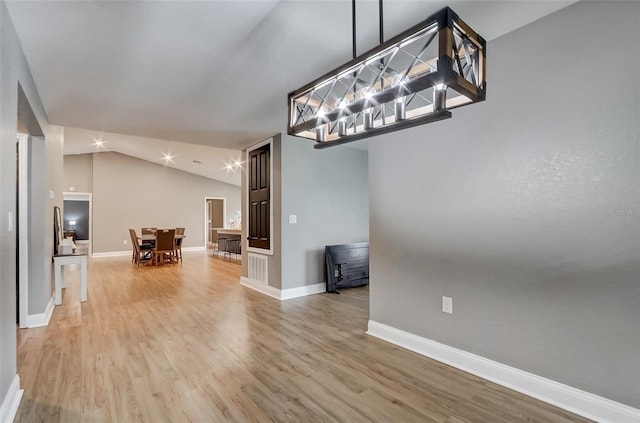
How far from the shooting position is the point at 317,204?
4.88 metres

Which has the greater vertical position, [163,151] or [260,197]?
[163,151]

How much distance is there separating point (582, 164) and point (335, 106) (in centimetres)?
158

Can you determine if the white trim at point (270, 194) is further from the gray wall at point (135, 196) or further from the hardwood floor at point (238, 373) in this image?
the gray wall at point (135, 196)

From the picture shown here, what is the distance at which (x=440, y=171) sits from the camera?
2557mm

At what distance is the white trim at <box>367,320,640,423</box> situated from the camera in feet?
5.61

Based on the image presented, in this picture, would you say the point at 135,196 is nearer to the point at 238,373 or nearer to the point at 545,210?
the point at 238,373

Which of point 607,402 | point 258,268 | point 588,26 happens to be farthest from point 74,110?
point 607,402

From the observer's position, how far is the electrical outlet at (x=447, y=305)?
2.45 m

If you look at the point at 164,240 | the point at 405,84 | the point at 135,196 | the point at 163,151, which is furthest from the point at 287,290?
the point at 135,196

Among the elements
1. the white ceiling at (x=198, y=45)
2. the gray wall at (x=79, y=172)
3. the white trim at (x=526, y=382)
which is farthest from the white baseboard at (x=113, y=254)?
the white trim at (x=526, y=382)

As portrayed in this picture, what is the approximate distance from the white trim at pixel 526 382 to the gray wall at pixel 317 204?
212cm

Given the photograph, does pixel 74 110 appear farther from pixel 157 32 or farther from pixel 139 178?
pixel 139 178

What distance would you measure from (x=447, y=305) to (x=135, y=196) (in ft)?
35.2

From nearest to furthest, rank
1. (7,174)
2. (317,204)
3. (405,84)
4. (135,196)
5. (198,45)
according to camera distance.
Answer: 1. (405,84)
2. (7,174)
3. (198,45)
4. (317,204)
5. (135,196)
